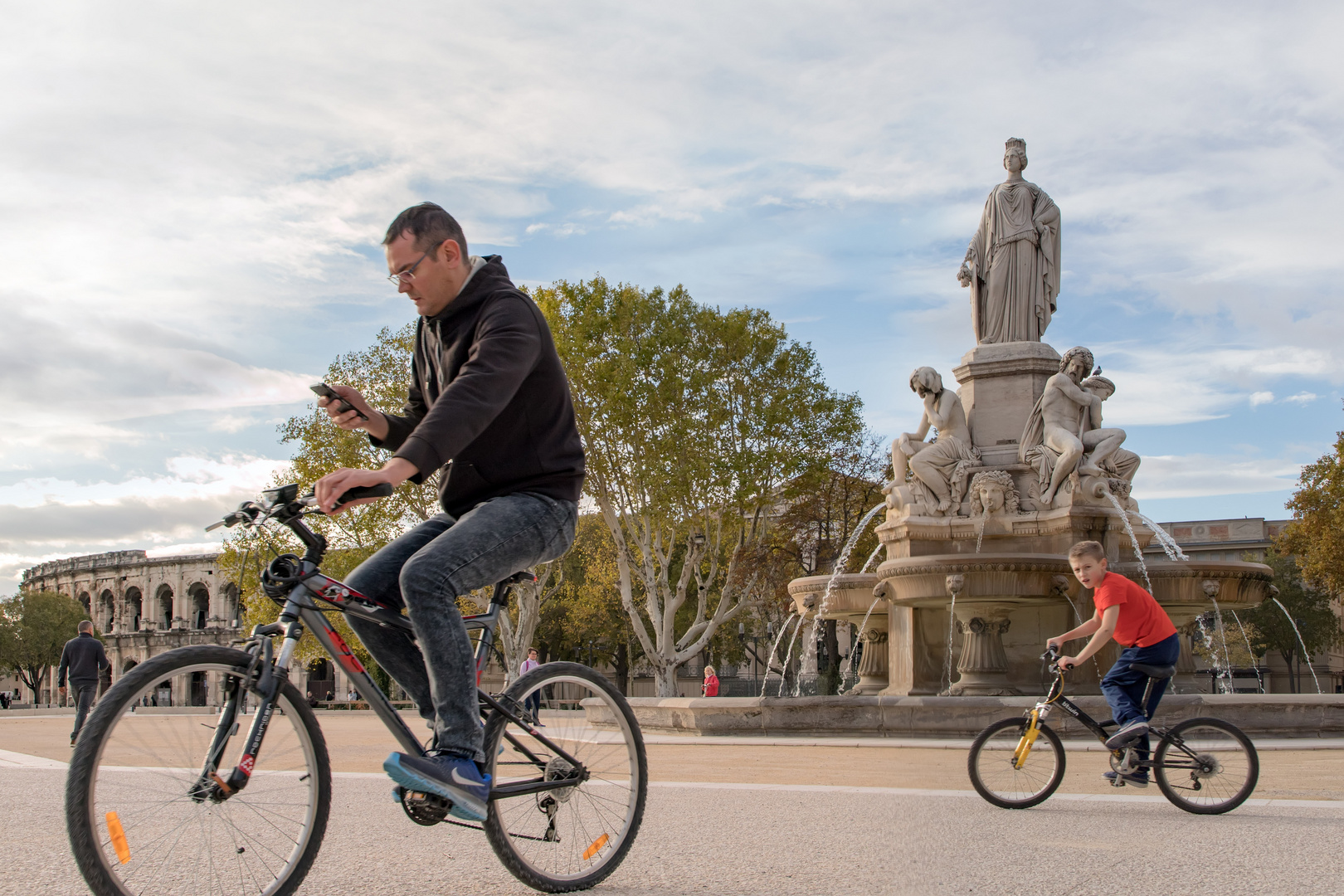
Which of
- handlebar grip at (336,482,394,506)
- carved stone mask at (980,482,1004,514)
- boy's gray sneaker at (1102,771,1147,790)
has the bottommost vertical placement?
boy's gray sneaker at (1102,771,1147,790)

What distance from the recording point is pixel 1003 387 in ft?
57.6

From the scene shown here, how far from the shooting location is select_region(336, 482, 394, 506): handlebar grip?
3391 millimetres

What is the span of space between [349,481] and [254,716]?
72 centimetres

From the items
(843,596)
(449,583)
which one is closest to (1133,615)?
(449,583)

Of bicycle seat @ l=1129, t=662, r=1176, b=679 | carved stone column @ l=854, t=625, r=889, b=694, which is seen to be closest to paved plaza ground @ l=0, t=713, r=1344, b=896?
bicycle seat @ l=1129, t=662, r=1176, b=679

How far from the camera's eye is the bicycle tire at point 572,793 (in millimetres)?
3893

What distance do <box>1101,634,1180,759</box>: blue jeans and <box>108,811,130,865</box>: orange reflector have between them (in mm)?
5237

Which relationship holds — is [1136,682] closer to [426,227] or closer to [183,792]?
[426,227]

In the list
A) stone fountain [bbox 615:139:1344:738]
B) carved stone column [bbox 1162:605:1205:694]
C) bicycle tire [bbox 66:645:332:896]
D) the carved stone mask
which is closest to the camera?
bicycle tire [bbox 66:645:332:896]

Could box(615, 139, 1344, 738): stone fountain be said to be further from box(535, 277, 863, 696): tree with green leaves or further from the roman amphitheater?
the roman amphitheater

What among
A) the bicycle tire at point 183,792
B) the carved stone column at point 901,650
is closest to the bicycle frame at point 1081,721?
the bicycle tire at point 183,792

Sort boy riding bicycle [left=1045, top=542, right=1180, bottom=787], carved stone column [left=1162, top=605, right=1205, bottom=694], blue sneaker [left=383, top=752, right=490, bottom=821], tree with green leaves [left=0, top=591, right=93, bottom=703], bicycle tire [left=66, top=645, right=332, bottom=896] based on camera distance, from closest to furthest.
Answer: bicycle tire [left=66, top=645, right=332, bottom=896], blue sneaker [left=383, top=752, right=490, bottom=821], boy riding bicycle [left=1045, top=542, right=1180, bottom=787], carved stone column [left=1162, top=605, right=1205, bottom=694], tree with green leaves [left=0, top=591, right=93, bottom=703]

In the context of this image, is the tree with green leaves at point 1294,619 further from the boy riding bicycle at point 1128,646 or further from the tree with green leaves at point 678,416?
the boy riding bicycle at point 1128,646

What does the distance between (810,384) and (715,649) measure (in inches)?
1060
